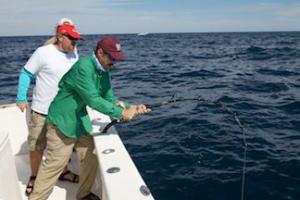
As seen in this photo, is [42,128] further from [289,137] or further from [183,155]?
[289,137]

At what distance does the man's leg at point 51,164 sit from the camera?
369cm

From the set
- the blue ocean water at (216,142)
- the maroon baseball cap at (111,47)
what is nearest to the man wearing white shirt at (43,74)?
the maroon baseball cap at (111,47)

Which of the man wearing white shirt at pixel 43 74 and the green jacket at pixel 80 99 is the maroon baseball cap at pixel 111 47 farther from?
the man wearing white shirt at pixel 43 74

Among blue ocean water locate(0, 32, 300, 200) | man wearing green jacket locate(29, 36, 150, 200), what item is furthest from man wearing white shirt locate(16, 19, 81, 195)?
blue ocean water locate(0, 32, 300, 200)

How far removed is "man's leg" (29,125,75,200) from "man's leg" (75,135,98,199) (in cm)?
24

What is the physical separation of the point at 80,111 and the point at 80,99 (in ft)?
0.50

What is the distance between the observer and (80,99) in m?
3.59

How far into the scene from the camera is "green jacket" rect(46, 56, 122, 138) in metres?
3.33

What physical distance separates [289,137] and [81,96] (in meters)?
5.59

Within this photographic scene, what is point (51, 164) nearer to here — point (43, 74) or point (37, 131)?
point (37, 131)

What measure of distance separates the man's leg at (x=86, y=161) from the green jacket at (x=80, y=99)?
15cm

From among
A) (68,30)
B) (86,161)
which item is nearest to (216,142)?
(86,161)

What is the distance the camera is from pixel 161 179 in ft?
19.3

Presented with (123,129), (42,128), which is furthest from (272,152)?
(42,128)
